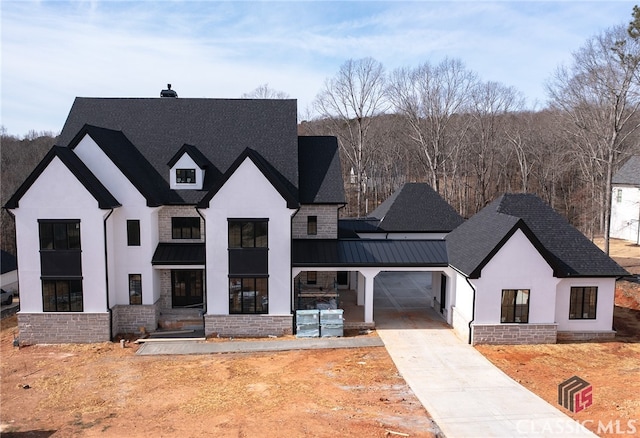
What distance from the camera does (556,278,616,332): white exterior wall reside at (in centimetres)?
2020

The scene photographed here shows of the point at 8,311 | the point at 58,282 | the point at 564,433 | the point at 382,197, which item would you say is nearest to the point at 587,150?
the point at 382,197

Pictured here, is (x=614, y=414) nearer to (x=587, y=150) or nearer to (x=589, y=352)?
(x=589, y=352)

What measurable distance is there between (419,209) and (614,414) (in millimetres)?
20011

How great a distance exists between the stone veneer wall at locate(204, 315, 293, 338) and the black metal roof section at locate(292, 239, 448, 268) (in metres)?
2.75

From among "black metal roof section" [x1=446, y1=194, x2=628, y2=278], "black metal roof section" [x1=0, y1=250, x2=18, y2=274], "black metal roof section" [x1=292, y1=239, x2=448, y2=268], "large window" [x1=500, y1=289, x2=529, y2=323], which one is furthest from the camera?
"black metal roof section" [x1=0, y1=250, x2=18, y2=274]

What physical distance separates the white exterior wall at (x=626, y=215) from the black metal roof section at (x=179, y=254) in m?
41.3

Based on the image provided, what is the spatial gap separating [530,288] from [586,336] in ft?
12.2

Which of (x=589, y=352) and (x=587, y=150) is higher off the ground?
(x=587, y=150)

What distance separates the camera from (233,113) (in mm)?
25375

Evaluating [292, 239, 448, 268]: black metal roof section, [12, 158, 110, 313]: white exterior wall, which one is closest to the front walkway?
[292, 239, 448, 268]: black metal roof section

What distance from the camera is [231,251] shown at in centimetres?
2080

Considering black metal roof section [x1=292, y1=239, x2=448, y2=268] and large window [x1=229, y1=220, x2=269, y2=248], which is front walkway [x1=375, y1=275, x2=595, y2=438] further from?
large window [x1=229, y1=220, x2=269, y2=248]

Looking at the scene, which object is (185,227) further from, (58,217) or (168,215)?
(58,217)

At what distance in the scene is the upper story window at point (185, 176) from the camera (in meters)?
22.8
